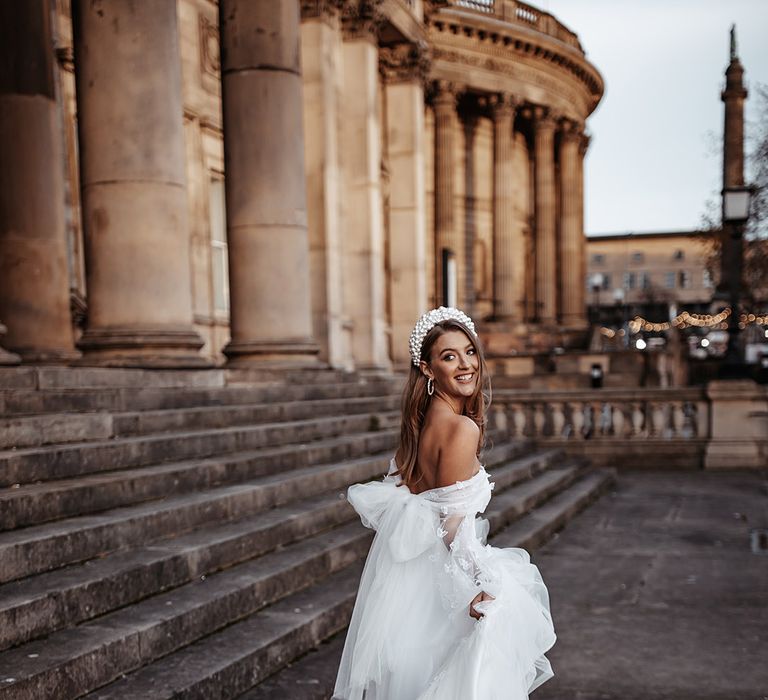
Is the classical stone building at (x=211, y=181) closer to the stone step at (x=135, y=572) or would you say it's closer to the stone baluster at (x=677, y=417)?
the stone step at (x=135, y=572)

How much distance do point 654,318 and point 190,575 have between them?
80.9 metres

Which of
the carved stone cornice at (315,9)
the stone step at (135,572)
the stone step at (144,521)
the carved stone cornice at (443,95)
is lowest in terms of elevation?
the stone step at (135,572)

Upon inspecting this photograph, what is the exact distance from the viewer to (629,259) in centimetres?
9606

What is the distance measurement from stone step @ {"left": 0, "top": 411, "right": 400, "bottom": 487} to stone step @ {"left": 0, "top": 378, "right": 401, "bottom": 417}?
0.55 meters

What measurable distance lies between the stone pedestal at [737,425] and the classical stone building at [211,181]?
205 inches

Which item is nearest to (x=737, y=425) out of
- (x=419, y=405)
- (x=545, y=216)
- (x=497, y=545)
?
(x=497, y=545)

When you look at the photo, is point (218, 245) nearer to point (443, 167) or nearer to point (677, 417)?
point (677, 417)

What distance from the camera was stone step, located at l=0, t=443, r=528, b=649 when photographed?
3900 millimetres

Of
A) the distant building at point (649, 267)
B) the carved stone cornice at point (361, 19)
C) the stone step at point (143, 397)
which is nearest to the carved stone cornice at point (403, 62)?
the carved stone cornice at point (361, 19)

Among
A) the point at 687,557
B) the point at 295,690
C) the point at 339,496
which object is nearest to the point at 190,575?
the point at 295,690

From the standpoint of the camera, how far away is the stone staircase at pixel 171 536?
3.96m

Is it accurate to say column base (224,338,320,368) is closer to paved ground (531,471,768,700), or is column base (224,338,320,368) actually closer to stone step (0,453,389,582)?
stone step (0,453,389,582)

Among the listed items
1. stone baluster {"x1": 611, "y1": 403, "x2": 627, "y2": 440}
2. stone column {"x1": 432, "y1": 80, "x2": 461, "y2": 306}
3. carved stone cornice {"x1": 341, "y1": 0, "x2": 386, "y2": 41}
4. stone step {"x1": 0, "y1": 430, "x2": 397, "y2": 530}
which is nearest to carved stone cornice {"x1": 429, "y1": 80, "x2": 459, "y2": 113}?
stone column {"x1": 432, "y1": 80, "x2": 461, "y2": 306}

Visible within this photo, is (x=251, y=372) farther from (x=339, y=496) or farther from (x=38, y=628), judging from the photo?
(x=38, y=628)
